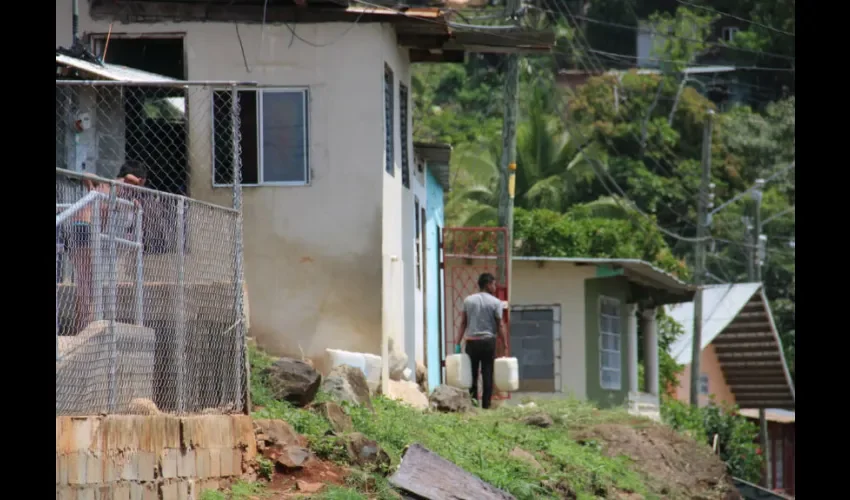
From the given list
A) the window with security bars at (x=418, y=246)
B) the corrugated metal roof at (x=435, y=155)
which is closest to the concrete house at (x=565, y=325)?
the corrugated metal roof at (x=435, y=155)

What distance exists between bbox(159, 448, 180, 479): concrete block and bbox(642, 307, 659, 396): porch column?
19146 millimetres

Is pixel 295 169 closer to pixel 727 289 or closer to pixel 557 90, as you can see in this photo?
pixel 727 289

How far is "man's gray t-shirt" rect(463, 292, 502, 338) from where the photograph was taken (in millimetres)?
18797

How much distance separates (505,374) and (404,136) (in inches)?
142

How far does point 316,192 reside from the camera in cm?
1605

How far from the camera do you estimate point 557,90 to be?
46.1m

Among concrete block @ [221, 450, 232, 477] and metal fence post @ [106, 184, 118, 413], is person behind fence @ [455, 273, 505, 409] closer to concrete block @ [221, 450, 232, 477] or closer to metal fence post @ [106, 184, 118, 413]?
concrete block @ [221, 450, 232, 477]

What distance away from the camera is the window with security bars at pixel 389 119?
16766mm

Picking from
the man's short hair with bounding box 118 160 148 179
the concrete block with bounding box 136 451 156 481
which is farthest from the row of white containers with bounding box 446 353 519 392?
the concrete block with bounding box 136 451 156 481

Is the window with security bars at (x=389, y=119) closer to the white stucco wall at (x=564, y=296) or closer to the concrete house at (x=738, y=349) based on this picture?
the white stucco wall at (x=564, y=296)

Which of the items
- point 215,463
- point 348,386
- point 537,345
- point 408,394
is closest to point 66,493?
point 215,463

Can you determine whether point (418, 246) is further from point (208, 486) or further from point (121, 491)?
point (121, 491)

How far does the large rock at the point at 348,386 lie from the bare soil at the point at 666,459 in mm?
3228
